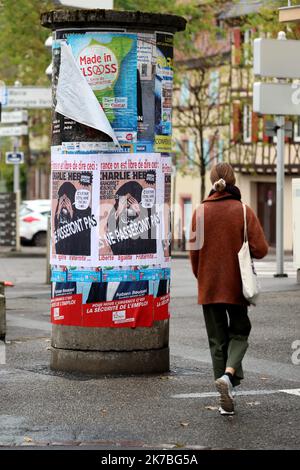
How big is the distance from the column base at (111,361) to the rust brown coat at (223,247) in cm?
179

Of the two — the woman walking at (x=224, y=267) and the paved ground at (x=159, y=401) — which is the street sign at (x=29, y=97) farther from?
the woman walking at (x=224, y=267)

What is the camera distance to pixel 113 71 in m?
12.1

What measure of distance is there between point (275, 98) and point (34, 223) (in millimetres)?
25651

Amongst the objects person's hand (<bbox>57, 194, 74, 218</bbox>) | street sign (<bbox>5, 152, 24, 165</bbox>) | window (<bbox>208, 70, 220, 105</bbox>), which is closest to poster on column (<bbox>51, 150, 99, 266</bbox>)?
person's hand (<bbox>57, 194, 74, 218</bbox>)

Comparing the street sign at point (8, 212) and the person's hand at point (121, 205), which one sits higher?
the person's hand at point (121, 205)

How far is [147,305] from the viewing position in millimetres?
12406

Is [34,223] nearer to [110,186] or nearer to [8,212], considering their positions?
[8,212]

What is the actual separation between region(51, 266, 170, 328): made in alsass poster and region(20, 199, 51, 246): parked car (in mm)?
35216

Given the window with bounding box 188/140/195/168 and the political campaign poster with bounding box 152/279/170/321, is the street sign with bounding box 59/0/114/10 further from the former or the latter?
the window with bounding box 188/140/195/168

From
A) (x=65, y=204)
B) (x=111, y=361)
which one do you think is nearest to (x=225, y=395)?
(x=111, y=361)

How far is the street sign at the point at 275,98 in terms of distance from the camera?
23.0m

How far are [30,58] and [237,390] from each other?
121 feet

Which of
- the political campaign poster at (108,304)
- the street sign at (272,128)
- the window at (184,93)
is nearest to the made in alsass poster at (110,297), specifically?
the political campaign poster at (108,304)

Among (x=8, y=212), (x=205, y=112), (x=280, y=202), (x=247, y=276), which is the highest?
(x=205, y=112)
